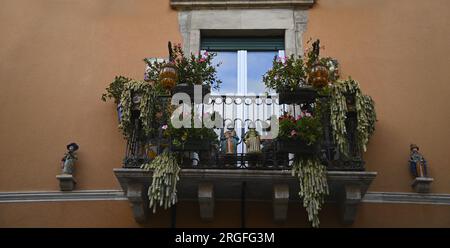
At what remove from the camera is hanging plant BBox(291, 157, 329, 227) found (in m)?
7.55

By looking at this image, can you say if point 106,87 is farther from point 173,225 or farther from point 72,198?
point 173,225

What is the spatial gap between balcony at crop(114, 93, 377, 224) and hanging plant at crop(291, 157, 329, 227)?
0.12m

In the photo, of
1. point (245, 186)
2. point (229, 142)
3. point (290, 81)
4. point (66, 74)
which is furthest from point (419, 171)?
point (66, 74)

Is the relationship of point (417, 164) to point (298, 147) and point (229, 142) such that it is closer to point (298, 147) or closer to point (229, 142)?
point (298, 147)

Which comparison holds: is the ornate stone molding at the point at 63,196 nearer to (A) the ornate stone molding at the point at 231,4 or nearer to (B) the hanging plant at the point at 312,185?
(B) the hanging plant at the point at 312,185

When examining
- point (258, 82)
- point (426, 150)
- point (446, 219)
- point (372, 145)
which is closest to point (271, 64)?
point (258, 82)

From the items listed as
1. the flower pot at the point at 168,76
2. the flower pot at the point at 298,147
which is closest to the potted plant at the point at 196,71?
the flower pot at the point at 168,76

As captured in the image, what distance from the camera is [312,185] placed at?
24.8 ft

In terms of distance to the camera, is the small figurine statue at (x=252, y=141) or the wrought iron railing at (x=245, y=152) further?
the small figurine statue at (x=252, y=141)

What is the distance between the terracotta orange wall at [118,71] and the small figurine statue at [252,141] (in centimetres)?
175

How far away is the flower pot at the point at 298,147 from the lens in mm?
7781

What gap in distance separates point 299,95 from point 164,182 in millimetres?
2196

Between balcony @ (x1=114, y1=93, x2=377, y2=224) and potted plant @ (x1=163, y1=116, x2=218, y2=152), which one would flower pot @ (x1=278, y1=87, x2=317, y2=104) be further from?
potted plant @ (x1=163, y1=116, x2=218, y2=152)
